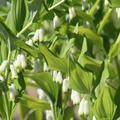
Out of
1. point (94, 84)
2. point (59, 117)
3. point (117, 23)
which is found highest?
point (117, 23)

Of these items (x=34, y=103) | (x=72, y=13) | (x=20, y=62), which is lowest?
(x=34, y=103)

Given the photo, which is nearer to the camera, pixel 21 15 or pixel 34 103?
pixel 21 15

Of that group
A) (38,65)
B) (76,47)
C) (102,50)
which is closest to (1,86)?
(38,65)

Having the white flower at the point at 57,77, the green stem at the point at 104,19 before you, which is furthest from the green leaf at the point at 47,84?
the green stem at the point at 104,19

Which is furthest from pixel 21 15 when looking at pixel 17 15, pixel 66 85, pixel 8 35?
pixel 66 85

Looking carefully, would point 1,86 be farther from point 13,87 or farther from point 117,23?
point 117,23

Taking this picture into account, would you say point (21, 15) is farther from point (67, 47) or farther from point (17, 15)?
point (67, 47)

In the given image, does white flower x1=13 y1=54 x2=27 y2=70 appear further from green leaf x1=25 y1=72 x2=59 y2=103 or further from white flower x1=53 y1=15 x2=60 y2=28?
white flower x1=53 y1=15 x2=60 y2=28
